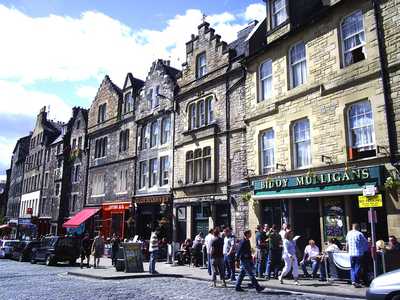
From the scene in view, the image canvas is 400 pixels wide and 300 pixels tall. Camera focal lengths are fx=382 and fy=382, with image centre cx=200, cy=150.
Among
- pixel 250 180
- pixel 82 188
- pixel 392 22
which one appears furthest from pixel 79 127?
pixel 392 22

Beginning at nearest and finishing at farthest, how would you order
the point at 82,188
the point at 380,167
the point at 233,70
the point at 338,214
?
the point at 380,167
the point at 338,214
the point at 233,70
the point at 82,188

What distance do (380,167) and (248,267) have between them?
590 centimetres

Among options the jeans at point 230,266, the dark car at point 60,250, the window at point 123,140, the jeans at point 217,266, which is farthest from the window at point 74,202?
the jeans at point 217,266

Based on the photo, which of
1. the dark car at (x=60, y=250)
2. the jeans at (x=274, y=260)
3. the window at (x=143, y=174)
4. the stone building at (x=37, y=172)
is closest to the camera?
the jeans at (x=274, y=260)

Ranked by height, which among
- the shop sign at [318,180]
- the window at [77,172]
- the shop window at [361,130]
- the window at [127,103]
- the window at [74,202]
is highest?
the window at [127,103]

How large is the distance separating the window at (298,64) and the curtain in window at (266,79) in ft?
4.77

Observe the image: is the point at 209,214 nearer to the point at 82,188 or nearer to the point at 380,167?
the point at 380,167

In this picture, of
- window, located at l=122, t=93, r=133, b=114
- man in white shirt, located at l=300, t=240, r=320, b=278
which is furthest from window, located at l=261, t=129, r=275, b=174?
window, located at l=122, t=93, r=133, b=114

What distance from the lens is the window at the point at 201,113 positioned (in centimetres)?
2330

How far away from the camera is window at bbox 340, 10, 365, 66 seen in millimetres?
14953

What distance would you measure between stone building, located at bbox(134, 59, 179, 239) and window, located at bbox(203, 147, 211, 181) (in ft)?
11.1

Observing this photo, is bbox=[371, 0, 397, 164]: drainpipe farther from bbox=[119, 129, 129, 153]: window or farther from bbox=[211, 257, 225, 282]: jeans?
bbox=[119, 129, 129, 153]: window

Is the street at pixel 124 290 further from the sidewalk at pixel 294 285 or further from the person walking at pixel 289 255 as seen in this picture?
the person walking at pixel 289 255

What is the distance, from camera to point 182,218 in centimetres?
2380
